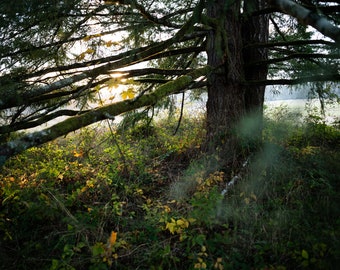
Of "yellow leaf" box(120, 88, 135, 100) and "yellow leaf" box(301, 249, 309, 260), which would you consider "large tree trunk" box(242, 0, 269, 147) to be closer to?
"yellow leaf" box(301, 249, 309, 260)

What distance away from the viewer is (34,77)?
376cm

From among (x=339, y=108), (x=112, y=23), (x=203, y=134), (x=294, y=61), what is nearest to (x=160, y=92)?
(x=112, y=23)

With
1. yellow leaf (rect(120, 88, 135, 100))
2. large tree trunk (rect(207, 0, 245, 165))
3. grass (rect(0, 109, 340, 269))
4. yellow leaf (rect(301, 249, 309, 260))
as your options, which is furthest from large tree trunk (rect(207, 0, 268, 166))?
yellow leaf (rect(301, 249, 309, 260))

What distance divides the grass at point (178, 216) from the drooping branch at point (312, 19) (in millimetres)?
2167

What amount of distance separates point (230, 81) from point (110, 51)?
2407mm

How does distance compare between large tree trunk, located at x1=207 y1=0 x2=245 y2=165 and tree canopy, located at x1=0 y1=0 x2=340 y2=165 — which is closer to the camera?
tree canopy, located at x1=0 y1=0 x2=340 y2=165

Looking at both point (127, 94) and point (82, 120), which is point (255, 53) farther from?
point (82, 120)

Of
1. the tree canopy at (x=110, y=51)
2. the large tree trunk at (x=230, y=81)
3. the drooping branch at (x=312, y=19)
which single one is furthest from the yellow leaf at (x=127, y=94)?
the large tree trunk at (x=230, y=81)

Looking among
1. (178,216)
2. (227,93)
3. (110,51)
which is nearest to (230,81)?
(227,93)

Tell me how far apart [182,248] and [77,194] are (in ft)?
6.94

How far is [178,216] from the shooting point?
11.2 ft

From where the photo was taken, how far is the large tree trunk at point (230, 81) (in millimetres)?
4637

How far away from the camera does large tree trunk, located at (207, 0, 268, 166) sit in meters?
4.64

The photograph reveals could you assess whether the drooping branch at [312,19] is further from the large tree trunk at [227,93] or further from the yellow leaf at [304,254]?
the large tree trunk at [227,93]
